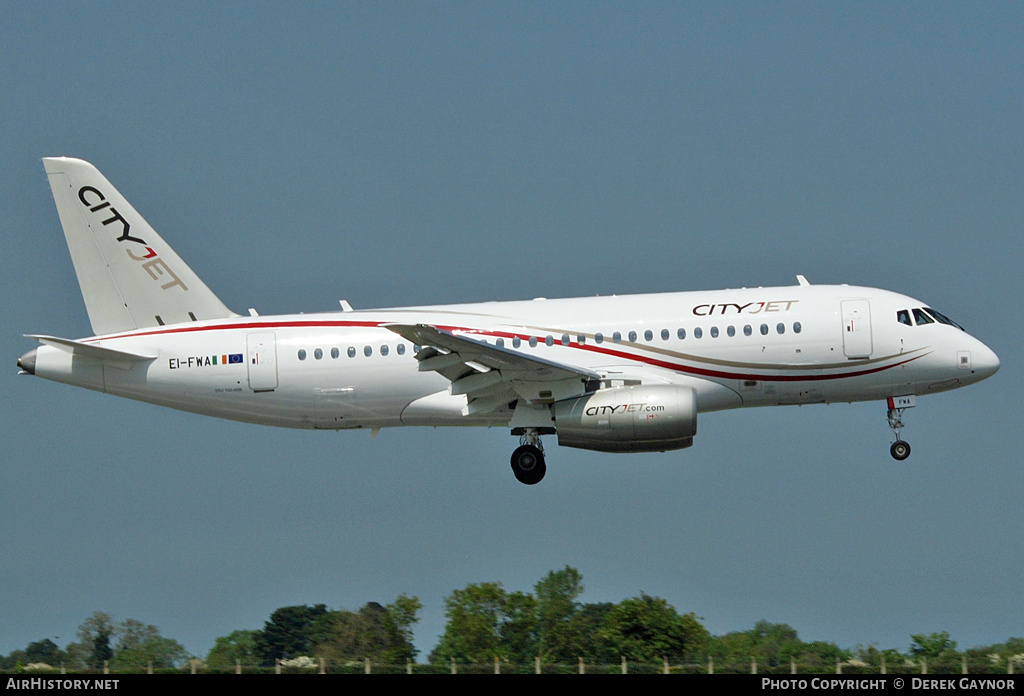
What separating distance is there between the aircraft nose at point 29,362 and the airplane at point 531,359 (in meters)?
0.05

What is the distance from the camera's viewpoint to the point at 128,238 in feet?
117

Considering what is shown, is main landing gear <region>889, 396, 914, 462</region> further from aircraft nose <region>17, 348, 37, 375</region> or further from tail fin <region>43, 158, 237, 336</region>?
aircraft nose <region>17, 348, 37, 375</region>

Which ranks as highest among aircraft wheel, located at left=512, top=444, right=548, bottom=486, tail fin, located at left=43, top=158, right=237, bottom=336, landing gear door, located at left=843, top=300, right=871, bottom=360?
tail fin, located at left=43, top=158, right=237, bottom=336

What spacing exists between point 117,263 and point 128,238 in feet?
2.62

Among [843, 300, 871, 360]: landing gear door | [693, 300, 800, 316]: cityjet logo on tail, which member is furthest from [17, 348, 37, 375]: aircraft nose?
[843, 300, 871, 360]: landing gear door

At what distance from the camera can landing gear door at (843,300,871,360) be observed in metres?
31.9

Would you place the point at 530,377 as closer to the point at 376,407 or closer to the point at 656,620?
the point at 376,407

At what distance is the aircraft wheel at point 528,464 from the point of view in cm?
3288

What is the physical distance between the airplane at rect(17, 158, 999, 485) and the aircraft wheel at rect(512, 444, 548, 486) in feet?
0.14

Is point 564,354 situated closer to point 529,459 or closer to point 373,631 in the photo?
point 529,459

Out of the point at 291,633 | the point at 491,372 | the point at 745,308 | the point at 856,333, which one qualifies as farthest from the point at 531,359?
the point at 291,633

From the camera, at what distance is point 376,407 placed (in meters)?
33.1

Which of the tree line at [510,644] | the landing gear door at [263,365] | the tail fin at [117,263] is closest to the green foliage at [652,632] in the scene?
the tree line at [510,644]
